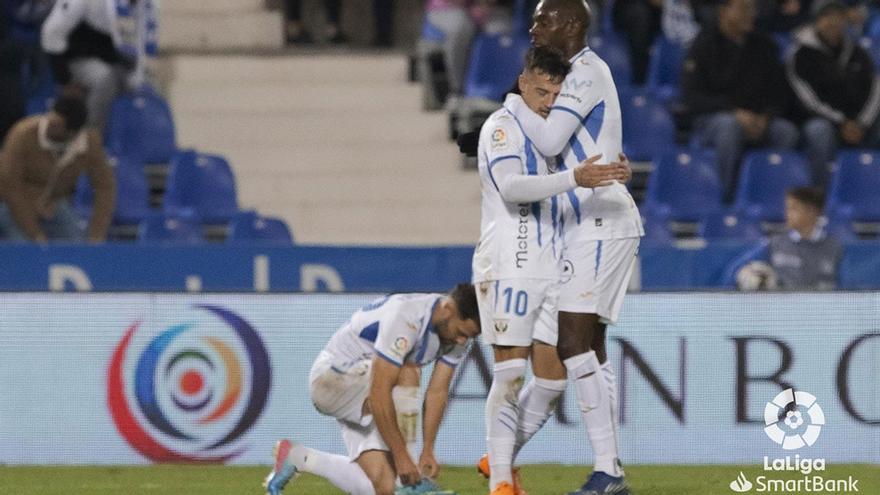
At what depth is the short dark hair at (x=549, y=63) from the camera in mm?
8523

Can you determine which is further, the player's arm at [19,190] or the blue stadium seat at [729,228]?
the blue stadium seat at [729,228]

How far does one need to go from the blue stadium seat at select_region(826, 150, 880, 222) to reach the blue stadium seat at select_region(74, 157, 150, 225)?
494cm

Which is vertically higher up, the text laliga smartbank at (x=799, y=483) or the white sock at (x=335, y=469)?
the white sock at (x=335, y=469)

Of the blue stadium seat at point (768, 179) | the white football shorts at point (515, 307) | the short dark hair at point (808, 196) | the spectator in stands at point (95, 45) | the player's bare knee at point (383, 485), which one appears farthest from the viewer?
the spectator in stands at point (95, 45)

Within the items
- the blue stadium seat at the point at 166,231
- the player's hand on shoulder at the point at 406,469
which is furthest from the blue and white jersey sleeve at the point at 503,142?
the blue stadium seat at the point at 166,231

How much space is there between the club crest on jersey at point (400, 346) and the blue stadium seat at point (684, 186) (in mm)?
5980

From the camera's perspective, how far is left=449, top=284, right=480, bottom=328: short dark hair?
8727 millimetres

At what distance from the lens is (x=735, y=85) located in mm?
14930

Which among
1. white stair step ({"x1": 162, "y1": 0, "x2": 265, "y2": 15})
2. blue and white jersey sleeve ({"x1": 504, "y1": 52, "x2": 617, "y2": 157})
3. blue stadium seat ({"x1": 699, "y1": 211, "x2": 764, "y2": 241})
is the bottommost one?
blue stadium seat ({"x1": 699, "y1": 211, "x2": 764, "y2": 241})

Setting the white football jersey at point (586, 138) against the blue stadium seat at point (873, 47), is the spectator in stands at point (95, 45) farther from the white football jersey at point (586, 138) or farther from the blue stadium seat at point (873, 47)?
the white football jersey at point (586, 138)

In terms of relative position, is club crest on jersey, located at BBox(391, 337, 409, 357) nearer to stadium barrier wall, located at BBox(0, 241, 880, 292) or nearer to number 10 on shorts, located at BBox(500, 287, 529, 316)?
number 10 on shorts, located at BBox(500, 287, 529, 316)

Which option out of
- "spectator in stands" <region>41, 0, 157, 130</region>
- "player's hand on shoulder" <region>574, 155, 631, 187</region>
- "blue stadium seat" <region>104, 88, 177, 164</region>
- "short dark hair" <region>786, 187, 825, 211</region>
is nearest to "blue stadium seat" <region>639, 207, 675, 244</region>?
"short dark hair" <region>786, 187, 825, 211</region>

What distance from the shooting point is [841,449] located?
35.7 feet

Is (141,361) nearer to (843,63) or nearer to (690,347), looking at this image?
(690,347)
